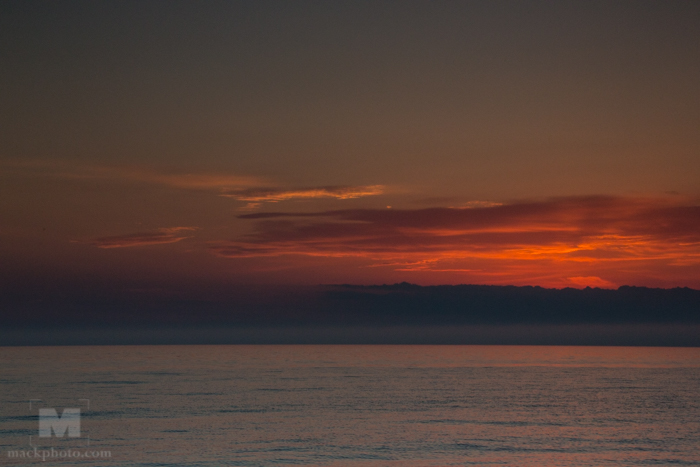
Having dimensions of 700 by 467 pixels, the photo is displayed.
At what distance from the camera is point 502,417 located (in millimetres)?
58312

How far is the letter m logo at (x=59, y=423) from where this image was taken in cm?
4884

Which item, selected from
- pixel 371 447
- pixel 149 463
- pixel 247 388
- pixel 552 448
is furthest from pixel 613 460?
pixel 247 388

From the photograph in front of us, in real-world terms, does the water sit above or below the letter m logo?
below

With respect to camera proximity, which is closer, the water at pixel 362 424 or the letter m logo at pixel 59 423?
the water at pixel 362 424

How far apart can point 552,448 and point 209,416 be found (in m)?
30.3

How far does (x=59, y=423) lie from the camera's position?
53500 mm

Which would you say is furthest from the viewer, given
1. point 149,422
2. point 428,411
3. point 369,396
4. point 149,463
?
point 369,396

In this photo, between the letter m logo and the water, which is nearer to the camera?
the water

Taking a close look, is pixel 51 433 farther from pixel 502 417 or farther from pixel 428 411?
pixel 502 417

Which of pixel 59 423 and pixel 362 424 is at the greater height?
pixel 59 423

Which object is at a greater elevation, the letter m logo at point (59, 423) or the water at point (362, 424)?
the letter m logo at point (59, 423)

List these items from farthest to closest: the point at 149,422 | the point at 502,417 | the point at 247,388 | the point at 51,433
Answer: the point at 247,388 < the point at 502,417 < the point at 149,422 < the point at 51,433

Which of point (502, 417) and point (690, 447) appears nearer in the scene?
point (690, 447)

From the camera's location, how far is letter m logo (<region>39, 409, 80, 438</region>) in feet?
160
